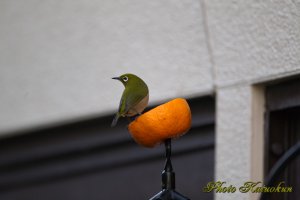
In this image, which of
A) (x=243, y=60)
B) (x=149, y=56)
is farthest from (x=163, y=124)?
(x=149, y=56)

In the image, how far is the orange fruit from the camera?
235 cm

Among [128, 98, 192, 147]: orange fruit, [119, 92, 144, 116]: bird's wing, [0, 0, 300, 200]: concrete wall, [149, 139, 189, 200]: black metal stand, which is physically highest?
[0, 0, 300, 200]: concrete wall

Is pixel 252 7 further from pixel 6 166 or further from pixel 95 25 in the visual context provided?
pixel 6 166

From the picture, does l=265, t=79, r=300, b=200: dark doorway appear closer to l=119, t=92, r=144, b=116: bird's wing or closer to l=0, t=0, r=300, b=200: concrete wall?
l=0, t=0, r=300, b=200: concrete wall

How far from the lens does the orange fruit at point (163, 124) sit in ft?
7.72

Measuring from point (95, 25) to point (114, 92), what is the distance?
469 millimetres

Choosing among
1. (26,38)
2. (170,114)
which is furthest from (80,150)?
(170,114)

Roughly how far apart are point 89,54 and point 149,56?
54 cm

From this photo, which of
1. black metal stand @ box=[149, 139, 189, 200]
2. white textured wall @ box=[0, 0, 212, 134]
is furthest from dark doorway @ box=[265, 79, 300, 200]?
black metal stand @ box=[149, 139, 189, 200]

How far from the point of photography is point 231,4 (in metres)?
3.52

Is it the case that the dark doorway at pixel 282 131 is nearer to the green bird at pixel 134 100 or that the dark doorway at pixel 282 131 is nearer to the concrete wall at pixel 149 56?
the concrete wall at pixel 149 56

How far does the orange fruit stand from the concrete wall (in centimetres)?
90

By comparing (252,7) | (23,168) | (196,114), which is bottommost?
(23,168)

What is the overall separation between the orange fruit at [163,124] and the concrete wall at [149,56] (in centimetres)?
90
